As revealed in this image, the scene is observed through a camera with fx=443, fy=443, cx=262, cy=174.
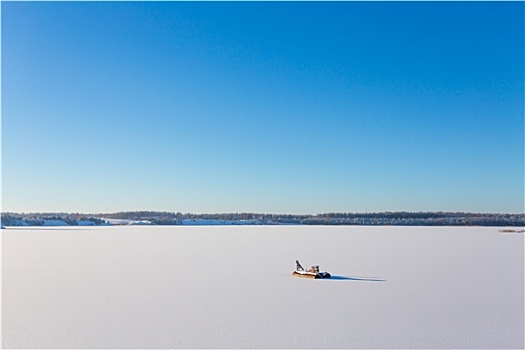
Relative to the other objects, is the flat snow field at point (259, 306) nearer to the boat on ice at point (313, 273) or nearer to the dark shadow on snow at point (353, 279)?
the dark shadow on snow at point (353, 279)

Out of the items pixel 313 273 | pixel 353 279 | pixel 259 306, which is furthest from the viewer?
pixel 313 273

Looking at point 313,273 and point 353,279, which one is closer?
point 353,279

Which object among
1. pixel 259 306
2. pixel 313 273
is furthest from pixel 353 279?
pixel 259 306

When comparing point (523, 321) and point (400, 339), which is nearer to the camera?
point (400, 339)

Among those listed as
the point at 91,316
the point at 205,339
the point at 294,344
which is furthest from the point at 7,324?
the point at 294,344

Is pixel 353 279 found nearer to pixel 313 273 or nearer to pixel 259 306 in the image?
pixel 313 273

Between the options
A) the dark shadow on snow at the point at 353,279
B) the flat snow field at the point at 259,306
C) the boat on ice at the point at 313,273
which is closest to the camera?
the flat snow field at the point at 259,306

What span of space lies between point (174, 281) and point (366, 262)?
4752 millimetres

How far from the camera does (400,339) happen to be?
4.12m

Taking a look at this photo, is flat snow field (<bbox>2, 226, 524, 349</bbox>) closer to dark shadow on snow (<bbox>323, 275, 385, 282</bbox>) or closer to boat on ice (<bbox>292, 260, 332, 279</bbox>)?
dark shadow on snow (<bbox>323, 275, 385, 282</bbox>)

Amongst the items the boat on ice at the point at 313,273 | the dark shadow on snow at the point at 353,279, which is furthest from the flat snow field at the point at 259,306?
the boat on ice at the point at 313,273

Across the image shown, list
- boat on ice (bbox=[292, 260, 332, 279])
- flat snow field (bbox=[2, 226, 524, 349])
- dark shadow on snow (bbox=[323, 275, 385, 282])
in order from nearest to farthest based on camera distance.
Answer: flat snow field (bbox=[2, 226, 524, 349]) → dark shadow on snow (bbox=[323, 275, 385, 282]) → boat on ice (bbox=[292, 260, 332, 279])

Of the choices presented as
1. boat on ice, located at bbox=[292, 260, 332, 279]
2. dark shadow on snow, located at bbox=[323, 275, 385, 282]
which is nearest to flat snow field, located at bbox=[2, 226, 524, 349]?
dark shadow on snow, located at bbox=[323, 275, 385, 282]

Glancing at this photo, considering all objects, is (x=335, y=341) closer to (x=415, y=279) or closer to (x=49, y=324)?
(x=49, y=324)
